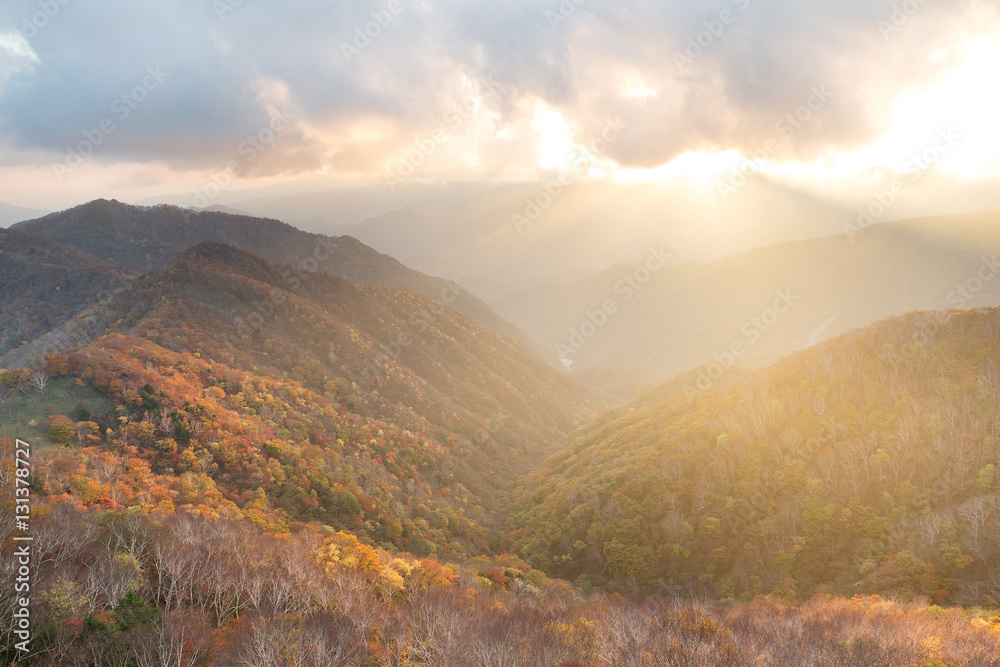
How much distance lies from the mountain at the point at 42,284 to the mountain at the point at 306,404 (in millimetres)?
43777

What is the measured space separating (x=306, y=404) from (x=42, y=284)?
131m

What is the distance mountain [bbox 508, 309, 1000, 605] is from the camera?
1470 inches

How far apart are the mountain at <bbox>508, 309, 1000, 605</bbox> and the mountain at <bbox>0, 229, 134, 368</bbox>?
444 feet

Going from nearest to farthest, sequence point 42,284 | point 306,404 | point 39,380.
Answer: point 39,380, point 306,404, point 42,284

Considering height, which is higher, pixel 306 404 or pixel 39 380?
pixel 39 380

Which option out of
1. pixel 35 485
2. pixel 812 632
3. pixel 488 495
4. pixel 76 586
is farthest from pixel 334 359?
pixel 812 632

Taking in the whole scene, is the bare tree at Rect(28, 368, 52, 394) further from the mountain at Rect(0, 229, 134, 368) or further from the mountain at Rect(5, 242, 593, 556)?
the mountain at Rect(0, 229, 134, 368)

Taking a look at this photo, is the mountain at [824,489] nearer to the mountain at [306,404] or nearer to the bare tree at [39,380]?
the mountain at [306,404]

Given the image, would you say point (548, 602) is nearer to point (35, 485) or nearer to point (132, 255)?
point (35, 485)

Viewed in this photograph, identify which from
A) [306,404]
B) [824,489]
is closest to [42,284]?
[306,404]

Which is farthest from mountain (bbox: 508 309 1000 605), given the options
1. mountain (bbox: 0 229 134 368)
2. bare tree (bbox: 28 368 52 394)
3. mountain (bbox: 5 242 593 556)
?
mountain (bbox: 0 229 134 368)

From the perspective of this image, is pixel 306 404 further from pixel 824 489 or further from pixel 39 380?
pixel 824 489

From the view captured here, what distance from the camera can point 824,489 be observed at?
44.9 m

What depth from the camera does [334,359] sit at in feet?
294
